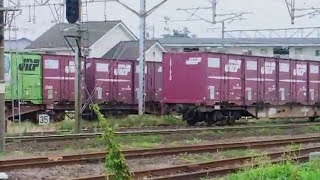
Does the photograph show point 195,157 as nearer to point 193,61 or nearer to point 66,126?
point 66,126

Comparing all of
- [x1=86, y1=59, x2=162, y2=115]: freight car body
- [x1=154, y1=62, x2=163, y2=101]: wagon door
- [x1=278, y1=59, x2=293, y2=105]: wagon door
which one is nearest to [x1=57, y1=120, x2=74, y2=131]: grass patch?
[x1=86, y1=59, x2=162, y2=115]: freight car body

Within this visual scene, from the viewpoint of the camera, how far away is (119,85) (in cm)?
3472

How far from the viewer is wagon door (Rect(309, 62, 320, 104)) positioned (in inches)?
1433

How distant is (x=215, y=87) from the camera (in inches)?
1178

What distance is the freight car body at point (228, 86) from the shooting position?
1170 inches

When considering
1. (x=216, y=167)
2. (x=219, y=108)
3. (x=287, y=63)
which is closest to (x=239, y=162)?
(x=216, y=167)

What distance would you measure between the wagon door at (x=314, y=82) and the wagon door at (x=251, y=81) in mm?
5523

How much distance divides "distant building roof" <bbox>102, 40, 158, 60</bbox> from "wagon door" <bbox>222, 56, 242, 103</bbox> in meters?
26.6

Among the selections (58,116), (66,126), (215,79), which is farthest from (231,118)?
(58,116)

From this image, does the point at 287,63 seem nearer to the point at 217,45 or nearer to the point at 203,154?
the point at 203,154

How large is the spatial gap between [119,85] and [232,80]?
271 inches

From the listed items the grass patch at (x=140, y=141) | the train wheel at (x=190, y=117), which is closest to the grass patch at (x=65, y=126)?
the train wheel at (x=190, y=117)

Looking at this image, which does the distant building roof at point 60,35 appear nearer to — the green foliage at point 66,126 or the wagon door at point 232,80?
the wagon door at point 232,80

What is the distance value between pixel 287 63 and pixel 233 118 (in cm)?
539
